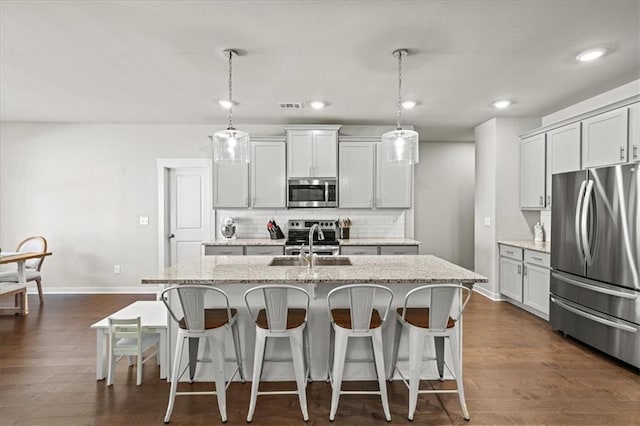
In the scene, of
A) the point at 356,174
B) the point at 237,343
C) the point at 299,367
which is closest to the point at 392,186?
the point at 356,174

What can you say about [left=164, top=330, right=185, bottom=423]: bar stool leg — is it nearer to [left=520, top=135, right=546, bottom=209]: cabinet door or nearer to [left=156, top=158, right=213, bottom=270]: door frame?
[left=156, top=158, right=213, bottom=270]: door frame

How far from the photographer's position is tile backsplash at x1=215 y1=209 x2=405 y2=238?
17.5 feet

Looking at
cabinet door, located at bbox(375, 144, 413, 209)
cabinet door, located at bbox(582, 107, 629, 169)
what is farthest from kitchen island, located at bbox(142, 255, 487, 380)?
cabinet door, located at bbox(375, 144, 413, 209)

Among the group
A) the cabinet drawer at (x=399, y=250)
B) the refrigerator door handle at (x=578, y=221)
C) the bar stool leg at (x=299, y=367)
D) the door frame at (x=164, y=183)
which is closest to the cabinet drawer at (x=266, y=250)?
the door frame at (x=164, y=183)

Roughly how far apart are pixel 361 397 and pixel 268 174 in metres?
3.33

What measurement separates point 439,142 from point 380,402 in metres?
5.52

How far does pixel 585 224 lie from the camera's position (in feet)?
10.5

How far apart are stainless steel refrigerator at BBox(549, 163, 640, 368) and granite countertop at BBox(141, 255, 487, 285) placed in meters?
1.41

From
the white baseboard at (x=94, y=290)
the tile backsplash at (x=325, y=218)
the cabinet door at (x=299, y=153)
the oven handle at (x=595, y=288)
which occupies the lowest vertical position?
the white baseboard at (x=94, y=290)

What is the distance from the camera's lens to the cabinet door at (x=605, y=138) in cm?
331

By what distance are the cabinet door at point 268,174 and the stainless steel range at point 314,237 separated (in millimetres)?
438

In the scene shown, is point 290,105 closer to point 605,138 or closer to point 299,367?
point 299,367

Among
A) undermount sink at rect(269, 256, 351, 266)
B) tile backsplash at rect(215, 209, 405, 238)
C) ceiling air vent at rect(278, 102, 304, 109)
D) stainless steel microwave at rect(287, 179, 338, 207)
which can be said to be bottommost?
undermount sink at rect(269, 256, 351, 266)

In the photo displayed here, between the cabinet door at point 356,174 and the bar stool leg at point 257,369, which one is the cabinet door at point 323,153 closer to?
the cabinet door at point 356,174
